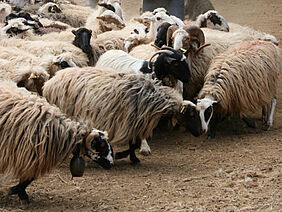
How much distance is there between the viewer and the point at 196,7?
18.8 meters

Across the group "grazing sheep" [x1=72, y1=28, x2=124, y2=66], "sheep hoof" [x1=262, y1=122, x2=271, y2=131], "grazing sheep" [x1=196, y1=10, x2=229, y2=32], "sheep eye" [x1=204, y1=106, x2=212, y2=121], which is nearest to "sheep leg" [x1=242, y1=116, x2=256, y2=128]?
"sheep hoof" [x1=262, y1=122, x2=271, y2=131]

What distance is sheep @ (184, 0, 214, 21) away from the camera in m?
18.3

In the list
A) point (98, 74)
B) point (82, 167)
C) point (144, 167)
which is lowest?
point (144, 167)

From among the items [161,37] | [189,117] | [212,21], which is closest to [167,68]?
[189,117]

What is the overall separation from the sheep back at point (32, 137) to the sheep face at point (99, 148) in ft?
0.41

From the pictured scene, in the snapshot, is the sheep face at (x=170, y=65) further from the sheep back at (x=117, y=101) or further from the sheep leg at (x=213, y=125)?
the sheep leg at (x=213, y=125)

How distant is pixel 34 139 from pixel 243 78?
15.0 ft

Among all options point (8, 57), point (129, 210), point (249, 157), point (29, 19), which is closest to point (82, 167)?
point (129, 210)

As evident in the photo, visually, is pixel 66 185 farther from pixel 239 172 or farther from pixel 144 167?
pixel 239 172

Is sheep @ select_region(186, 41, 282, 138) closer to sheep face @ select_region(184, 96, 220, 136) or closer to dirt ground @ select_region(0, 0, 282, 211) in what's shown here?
sheep face @ select_region(184, 96, 220, 136)

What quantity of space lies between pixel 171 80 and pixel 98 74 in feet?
4.66

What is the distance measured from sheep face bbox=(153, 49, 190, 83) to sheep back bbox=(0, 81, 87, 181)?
2637mm

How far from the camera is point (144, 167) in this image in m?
7.58

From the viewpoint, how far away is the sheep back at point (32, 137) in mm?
5773
